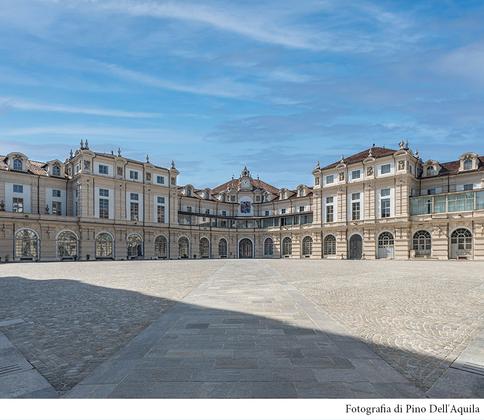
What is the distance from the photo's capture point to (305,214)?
64.6 metres

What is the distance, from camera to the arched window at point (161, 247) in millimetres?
56812

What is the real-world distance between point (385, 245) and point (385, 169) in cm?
1167

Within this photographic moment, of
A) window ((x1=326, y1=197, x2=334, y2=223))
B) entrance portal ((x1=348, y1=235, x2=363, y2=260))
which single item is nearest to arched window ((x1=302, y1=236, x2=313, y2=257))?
window ((x1=326, y1=197, x2=334, y2=223))

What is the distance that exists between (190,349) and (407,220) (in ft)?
160

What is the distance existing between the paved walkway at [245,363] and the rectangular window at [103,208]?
45969mm

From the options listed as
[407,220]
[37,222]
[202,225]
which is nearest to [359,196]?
[407,220]

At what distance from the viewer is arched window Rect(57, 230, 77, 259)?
46.2 metres

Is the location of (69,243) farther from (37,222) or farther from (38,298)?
(38,298)

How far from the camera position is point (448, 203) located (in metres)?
45.2

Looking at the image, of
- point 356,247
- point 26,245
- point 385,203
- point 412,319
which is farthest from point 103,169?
point 412,319

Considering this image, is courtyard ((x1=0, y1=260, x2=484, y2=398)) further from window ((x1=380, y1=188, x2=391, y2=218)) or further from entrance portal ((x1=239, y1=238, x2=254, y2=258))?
entrance portal ((x1=239, y1=238, x2=254, y2=258))

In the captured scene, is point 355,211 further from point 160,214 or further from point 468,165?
point 160,214

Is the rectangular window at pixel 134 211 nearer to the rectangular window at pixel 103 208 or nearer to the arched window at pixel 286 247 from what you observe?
the rectangular window at pixel 103 208

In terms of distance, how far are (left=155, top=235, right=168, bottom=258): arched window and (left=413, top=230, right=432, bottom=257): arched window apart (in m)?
39.2
